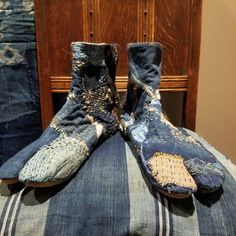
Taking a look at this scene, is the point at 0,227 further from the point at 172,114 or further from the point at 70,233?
the point at 172,114

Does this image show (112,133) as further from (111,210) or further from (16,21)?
(16,21)

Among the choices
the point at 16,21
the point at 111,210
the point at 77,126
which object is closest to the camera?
the point at 111,210

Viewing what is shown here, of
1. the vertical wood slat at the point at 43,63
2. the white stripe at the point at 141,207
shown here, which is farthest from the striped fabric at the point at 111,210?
the vertical wood slat at the point at 43,63

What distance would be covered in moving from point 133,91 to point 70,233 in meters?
0.38

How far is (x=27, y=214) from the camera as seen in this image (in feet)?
1.48

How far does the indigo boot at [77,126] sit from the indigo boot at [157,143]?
55 millimetres

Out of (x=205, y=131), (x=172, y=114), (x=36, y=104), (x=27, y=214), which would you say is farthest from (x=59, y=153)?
(x=205, y=131)

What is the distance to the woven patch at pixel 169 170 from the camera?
1.45 feet

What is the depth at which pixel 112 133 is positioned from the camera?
0.72 metres

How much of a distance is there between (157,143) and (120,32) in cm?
42

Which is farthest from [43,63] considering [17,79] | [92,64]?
[92,64]

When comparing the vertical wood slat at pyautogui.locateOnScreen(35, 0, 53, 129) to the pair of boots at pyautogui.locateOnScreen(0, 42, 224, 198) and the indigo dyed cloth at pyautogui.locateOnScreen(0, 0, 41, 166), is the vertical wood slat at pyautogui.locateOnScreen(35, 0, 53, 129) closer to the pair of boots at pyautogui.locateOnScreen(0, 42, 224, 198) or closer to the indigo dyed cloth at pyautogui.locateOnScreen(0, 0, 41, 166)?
the indigo dyed cloth at pyautogui.locateOnScreen(0, 0, 41, 166)

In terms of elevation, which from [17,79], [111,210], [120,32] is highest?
[120,32]

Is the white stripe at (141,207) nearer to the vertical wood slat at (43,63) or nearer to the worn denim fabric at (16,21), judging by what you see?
the vertical wood slat at (43,63)
